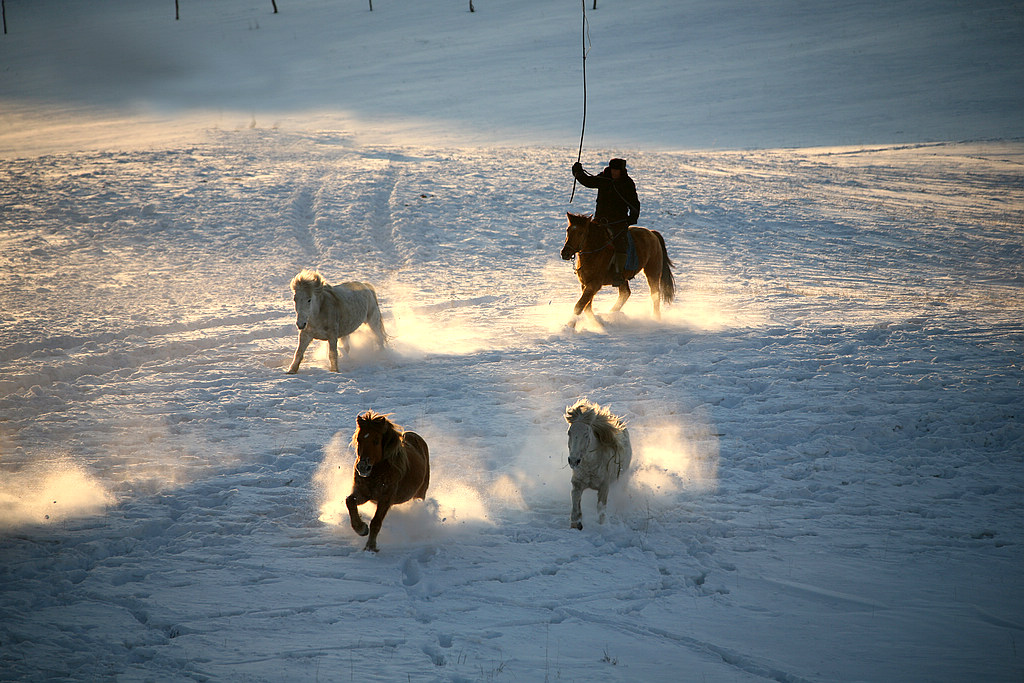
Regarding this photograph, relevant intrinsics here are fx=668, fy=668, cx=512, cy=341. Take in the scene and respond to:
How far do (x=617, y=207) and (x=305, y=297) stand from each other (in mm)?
5743

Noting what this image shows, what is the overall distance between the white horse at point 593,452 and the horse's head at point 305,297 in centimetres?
505

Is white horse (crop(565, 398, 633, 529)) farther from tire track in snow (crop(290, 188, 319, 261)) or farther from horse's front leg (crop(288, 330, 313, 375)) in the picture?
tire track in snow (crop(290, 188, 319, 261))

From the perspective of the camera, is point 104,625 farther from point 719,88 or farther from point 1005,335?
point 719,88

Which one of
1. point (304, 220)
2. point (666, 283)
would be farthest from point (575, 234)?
point (304, 220)

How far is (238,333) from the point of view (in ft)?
40.5

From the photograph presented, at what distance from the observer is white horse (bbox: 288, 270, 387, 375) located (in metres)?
9.93

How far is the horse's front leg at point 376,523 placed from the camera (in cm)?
595

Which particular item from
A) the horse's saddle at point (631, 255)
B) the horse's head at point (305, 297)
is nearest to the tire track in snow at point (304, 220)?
the horse's head at point (305, 297)

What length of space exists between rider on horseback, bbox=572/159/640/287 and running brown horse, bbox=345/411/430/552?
6.89m

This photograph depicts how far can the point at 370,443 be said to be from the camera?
5.68m

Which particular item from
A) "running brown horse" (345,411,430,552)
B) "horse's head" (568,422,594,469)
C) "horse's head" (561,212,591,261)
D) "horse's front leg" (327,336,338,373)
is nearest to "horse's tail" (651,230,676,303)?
"horse's head" (561,212,591,261)

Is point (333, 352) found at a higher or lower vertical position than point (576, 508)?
higher

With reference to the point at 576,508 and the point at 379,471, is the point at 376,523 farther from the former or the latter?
the point at 576,508

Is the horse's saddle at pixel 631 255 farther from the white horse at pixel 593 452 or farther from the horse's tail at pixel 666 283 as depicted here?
the white horse at pixel 593 452
